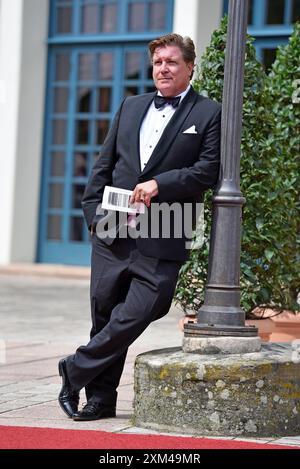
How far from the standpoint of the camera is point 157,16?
50.7ft

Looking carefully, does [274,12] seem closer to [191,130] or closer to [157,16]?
[157,16]

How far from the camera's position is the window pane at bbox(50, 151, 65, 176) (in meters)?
16.2

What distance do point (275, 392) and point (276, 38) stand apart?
9.77 m

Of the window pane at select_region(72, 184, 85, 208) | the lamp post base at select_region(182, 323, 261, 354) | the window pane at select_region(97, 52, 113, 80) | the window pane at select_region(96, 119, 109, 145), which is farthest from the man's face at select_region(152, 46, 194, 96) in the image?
the window pane at select_region(72, 184, 85, 208)

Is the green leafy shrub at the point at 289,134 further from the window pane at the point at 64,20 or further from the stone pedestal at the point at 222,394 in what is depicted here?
the window pane at the point at 64,20

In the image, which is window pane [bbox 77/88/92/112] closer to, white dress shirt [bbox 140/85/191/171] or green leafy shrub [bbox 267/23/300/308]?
green leafy shrub [bbox 267/23/300/308]

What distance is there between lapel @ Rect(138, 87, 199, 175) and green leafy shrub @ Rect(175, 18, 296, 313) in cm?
166

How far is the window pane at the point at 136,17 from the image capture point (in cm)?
1556

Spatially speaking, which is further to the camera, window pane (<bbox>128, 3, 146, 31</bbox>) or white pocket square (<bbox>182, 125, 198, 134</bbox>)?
window pane (<bbox>128, 3, 146, 31</bbox>)

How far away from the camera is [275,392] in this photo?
5340 millimetres

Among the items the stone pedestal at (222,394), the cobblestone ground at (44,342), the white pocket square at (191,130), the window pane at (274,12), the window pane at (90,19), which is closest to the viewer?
the stone pedestal at (222,394)

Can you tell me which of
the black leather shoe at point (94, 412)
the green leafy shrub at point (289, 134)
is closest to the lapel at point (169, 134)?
the black leather shoe at point (94, 412)

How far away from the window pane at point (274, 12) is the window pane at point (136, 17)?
194 centimetres
